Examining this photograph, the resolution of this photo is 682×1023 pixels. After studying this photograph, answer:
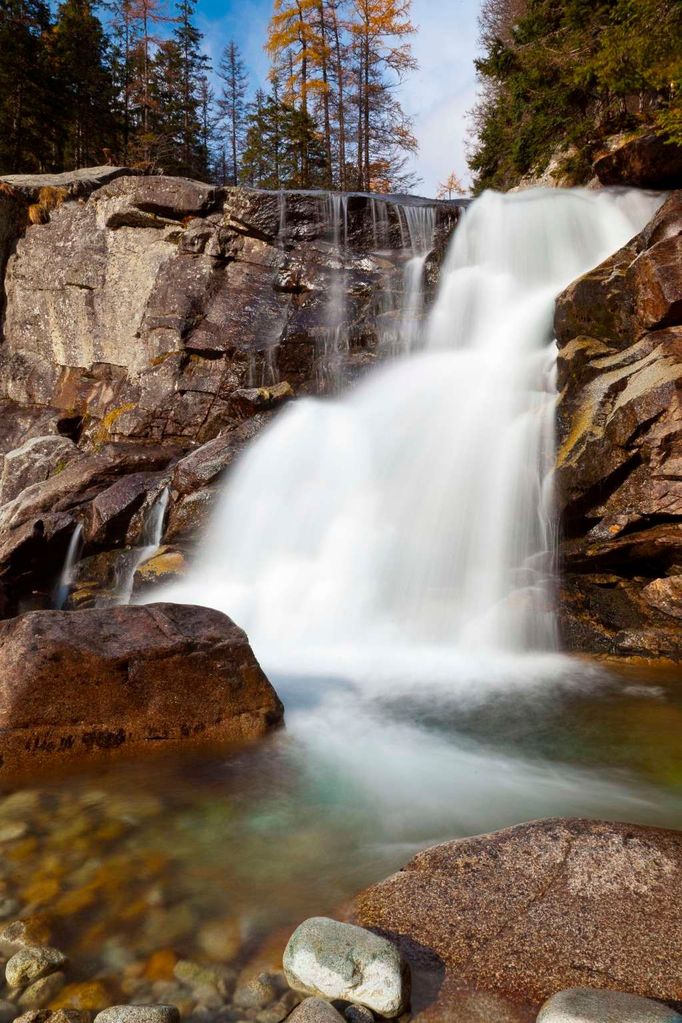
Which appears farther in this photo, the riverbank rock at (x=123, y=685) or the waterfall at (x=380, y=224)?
the waterfall at (x=380, y=224)

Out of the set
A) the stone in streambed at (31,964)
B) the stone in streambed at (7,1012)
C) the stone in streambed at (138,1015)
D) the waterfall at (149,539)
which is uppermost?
the waterfall at (149,539)

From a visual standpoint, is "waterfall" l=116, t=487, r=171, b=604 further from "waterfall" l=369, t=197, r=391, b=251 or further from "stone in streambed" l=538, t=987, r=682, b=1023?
"stone in streambed" l=538, t=987, r=682, b=1023

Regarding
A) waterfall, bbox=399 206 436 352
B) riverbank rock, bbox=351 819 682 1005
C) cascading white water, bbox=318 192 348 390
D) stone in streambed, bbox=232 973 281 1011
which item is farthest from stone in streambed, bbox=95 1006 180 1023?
waterfall, bbox=399 206 436 352

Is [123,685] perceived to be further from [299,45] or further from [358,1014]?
[299,45]

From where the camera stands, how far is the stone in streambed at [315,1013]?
7.20 feet

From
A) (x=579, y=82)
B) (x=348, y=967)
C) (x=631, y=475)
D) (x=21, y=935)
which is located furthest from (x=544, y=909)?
(x=579, y=82)

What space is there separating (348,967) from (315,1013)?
0.70 feet

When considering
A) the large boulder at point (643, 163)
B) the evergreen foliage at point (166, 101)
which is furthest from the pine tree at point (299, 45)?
the large boulder at point (643, 163)

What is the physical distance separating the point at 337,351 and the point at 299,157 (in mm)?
16637

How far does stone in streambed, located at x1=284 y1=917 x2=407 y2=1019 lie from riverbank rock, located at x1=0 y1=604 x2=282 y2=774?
2.69 m

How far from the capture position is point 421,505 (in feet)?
31.0

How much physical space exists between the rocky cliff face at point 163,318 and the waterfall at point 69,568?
0.49ft

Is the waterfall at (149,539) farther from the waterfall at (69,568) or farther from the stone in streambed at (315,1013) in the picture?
the stone in streambed at (315,1013)

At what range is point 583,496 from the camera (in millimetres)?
7852
